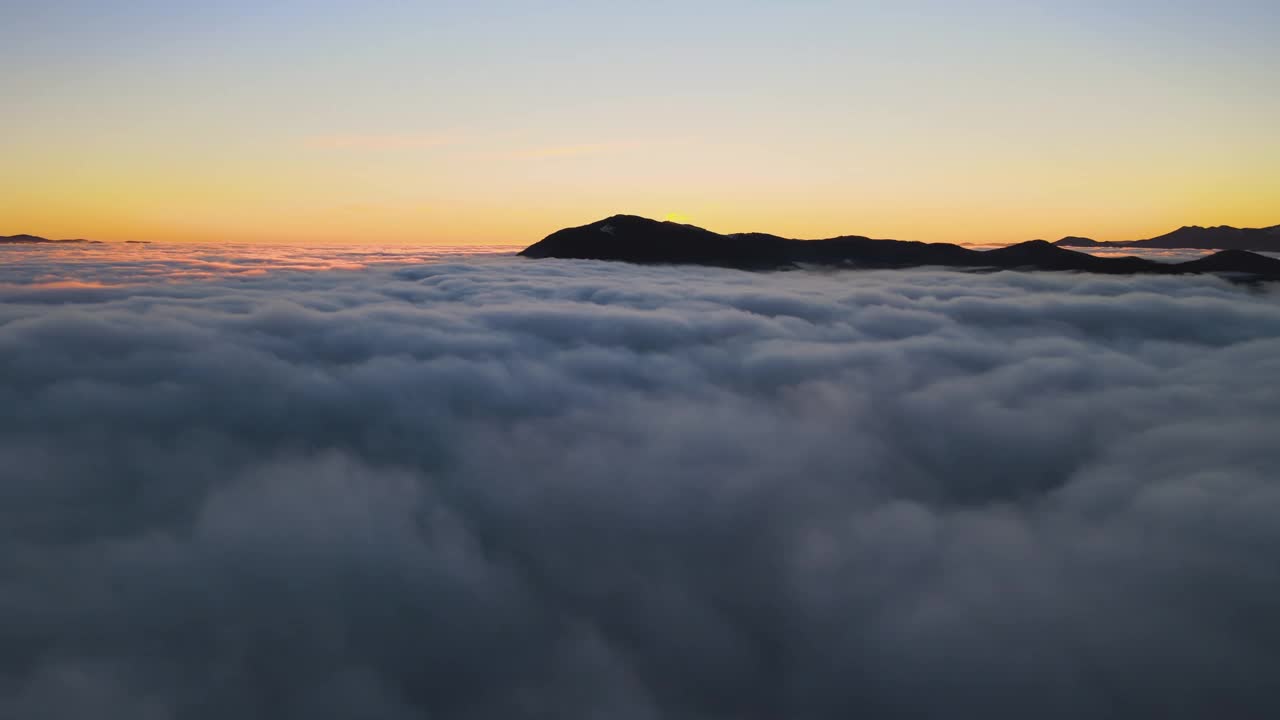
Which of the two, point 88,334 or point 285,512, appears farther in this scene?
point 88,334

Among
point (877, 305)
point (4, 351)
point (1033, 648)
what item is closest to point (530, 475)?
point (1033, 648)

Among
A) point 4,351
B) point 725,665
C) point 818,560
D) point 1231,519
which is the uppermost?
point 4,351

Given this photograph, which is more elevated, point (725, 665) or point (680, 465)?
point (680, 465)

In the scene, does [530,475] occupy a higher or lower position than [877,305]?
lower

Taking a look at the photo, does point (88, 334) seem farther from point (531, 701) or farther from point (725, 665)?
point (725, 665)

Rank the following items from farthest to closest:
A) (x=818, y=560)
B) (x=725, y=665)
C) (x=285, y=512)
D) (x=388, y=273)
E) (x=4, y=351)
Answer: (x=388, y=273) → (x=4, y=351) → (x=285, y=512) → (x=818, y=560) → (x=725, y=665)

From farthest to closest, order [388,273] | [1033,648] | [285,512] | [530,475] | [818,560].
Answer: [388,273] → [530,475] → [285,512] → [818,560] → [1033,648]

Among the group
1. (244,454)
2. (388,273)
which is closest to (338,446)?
(244,454)

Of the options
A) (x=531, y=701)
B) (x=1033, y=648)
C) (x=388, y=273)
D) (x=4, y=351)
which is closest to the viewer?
(x=1033, y=648)

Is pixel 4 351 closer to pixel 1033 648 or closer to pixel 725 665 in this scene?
pixel 725 665
